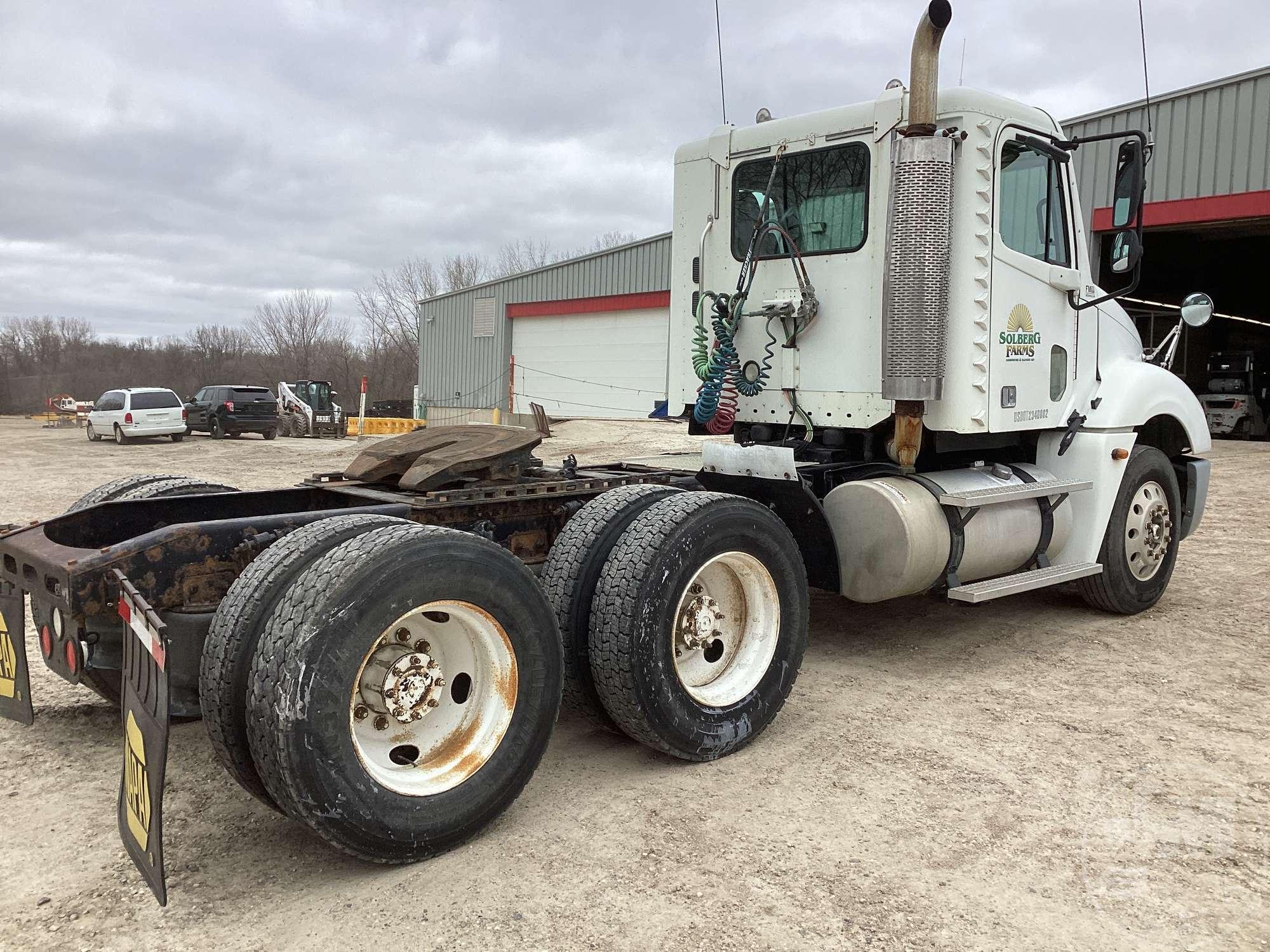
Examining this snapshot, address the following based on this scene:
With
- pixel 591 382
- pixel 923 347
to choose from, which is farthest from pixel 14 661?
pixel 591 382

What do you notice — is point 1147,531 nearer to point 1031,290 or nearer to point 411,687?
point 1031,290

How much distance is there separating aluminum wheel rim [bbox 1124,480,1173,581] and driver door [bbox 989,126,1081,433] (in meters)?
0.97

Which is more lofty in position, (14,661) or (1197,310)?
(1197,310)

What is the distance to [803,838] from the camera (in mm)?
3281

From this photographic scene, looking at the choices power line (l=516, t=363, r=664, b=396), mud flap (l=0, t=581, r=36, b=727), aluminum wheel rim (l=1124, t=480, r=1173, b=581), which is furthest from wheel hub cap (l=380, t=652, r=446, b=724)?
power line (l=516, t=363, r=664, b=396)

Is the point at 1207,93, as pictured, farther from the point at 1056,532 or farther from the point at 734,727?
the point at 734,727

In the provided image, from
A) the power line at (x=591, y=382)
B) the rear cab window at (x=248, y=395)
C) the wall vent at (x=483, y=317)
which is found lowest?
the rear cab window at (x=248, y=395)

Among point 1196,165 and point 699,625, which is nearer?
point 699,625

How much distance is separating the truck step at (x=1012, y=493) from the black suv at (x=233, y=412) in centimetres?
2582

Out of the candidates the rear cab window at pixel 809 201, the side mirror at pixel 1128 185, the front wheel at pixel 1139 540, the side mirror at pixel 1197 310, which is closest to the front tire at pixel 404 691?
the rear cab window at pixel 809 201

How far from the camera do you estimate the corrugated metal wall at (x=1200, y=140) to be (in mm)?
14258

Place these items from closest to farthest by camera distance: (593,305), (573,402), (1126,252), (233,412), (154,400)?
(1126,252), (593,305), (154,400), (573,402), (233,412)

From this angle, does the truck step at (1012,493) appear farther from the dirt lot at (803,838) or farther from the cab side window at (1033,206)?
the cab side window at (1033,206)

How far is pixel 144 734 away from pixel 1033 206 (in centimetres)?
509
